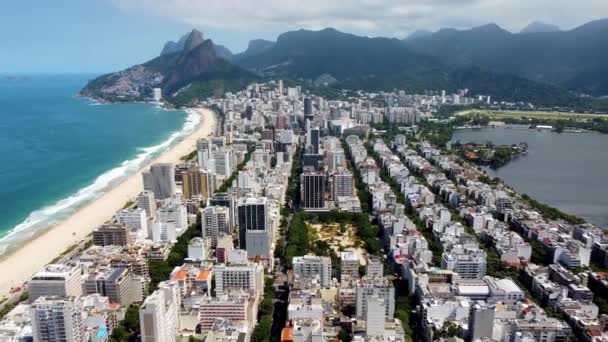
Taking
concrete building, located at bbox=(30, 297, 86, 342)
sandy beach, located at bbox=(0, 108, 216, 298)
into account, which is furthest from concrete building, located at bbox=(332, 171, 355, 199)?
concrete building, located at bbox=(30, 297, 86, 342)

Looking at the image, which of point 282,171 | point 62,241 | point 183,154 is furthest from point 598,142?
point 62,241

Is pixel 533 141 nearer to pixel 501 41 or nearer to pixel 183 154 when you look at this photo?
pixel 183 154

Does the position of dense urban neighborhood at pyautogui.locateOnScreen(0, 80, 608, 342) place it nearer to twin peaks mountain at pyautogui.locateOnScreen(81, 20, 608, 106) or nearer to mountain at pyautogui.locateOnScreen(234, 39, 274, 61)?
twin peaks mountain at pyautogui.locateOnScreen(81, 20, 608, 106)

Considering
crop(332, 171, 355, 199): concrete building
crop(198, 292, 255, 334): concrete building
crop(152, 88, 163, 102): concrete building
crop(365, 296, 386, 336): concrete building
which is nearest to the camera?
crop(365, 296, 386, 336): concrete building

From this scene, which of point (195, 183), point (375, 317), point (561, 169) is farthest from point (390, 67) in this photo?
point (375, 317)

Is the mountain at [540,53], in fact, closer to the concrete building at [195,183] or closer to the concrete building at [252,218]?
the concrete building at [195,183]

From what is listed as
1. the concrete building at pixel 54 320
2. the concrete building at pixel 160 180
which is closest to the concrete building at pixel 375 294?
the concrete building at pixel 54 320
